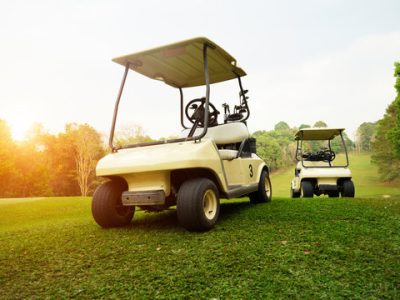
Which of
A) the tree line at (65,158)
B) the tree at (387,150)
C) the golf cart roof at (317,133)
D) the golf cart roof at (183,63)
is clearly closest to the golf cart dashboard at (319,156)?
the golf cart roof at (317,133)

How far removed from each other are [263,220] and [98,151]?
1394 inches

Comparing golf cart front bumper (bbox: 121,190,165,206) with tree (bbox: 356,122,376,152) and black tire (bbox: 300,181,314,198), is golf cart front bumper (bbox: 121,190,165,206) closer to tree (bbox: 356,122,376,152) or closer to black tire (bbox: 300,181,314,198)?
black tire (bbox: 300,181,314,198)

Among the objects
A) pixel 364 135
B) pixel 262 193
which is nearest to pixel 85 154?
pixel 262 193

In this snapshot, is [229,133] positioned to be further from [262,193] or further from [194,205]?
[194,205]

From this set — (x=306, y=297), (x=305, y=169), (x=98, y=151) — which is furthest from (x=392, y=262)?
(x=98, y=151)

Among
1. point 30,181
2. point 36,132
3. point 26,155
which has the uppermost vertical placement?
point 36,132

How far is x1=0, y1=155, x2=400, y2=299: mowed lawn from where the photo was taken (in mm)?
2146

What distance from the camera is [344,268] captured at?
7.88 feet

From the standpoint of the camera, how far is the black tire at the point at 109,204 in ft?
13.3

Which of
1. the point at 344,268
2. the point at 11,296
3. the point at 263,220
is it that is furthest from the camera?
the point at 263,220

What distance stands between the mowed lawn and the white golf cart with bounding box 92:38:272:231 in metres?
0.33

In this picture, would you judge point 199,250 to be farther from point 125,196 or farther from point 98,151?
point 98,151

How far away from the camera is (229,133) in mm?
5531

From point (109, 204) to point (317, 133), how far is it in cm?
767
